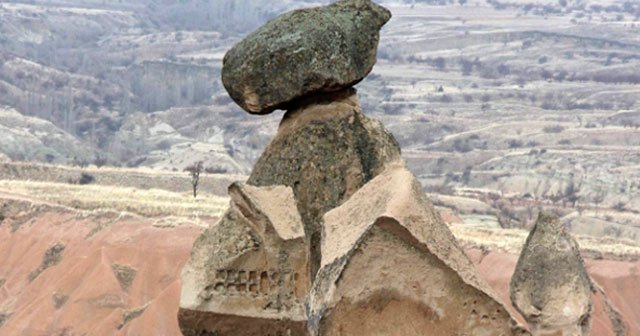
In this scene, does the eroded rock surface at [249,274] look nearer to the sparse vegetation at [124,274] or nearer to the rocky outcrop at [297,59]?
the rocky outcrop at [297,59]

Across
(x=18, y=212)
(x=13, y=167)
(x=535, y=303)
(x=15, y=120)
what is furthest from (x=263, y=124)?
(x=535, y=303)

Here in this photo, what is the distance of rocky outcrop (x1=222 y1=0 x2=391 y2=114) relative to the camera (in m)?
13.4

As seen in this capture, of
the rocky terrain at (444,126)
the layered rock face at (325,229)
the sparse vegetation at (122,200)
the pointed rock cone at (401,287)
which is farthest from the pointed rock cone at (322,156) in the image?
the rocky terrain at (444,126)

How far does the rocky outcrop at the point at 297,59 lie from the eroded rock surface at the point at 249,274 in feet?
6.36

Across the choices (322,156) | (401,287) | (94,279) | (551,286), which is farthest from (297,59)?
(94,279)

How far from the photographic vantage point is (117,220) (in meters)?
47.1

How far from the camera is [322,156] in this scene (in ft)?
43.7

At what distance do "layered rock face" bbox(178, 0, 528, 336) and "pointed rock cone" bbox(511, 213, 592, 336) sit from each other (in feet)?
6.45

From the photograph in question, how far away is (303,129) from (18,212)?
130ft

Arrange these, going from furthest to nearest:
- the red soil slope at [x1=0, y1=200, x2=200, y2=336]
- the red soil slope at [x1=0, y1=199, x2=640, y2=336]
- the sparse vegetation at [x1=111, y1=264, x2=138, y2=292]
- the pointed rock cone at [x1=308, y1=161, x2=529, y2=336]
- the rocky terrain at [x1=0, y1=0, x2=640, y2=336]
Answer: the sparse vegetation at [x1=111, y1=264, x2=138, y2=292], the red soil slope at [x1=0, y1=200, x2=200, y2=336], the red soil slope at [x1=0, y1=199, x2=640, y2=336], the rocky terrain at [x1=0, y1=0, x2=640, y2=336], the pointed rock cone at [x1=308, y1=161, x2=529, y2=336]

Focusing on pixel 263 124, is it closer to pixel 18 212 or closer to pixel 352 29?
pixel 18 212

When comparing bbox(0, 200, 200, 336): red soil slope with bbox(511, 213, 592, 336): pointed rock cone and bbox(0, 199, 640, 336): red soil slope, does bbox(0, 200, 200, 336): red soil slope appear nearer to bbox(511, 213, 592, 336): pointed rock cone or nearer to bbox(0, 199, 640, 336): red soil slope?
bbox(0, 199, 640, 336): red soil slope

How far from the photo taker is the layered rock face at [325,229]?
7996mm

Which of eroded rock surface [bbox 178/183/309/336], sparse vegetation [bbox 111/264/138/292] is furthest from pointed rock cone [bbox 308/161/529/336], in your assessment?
sparse vegetation [bbox 111/264/138/292]
